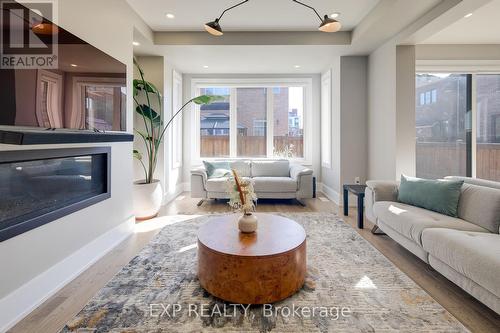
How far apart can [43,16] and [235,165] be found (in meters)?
3.86

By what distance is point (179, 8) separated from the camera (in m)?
3.41

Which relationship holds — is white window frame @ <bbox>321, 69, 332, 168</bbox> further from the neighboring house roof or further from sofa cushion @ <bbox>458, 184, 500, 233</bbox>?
sofa cushion @ <bbox>458, 184, 500, 233</bbox>

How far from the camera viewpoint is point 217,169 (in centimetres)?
512

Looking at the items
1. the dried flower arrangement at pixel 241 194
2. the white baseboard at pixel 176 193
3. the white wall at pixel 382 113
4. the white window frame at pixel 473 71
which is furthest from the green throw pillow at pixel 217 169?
the white window frame at pixel 473 71

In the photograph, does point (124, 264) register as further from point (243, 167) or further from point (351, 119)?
point (351, 119)

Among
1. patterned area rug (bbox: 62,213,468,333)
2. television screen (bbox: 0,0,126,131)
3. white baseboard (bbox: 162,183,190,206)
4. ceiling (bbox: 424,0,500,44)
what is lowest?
patterned area rug (bbox: 62,213,468,333)

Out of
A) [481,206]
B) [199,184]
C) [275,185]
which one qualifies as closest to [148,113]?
[199,184]

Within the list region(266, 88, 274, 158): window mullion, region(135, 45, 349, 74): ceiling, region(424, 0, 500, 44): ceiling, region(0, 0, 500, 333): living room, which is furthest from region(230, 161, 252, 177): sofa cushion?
region(424, 0, 500, 44): ceiling

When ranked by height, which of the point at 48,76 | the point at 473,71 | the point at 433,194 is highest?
the point at 473,71

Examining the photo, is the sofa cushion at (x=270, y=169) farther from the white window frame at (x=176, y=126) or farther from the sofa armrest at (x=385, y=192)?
the sofa armrest at (x=385, y=192)

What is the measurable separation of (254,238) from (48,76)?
194 cm

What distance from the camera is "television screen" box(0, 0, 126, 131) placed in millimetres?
1590

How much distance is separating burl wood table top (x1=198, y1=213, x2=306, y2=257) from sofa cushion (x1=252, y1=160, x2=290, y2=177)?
2.79 metres

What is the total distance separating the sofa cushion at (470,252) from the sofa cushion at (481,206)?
0.82 ft
